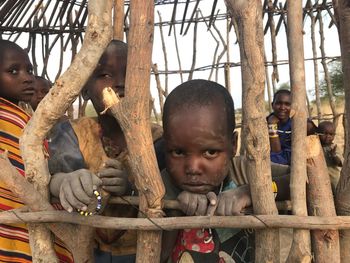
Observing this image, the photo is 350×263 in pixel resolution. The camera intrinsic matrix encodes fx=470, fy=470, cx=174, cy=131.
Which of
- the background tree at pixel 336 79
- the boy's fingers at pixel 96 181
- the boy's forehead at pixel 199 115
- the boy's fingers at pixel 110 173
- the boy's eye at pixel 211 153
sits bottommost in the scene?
the boy's fingers at pixel 96 181

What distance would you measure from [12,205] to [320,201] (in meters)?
1.00

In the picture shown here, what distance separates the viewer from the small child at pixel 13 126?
1531 millimetres

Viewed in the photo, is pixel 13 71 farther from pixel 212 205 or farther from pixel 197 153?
pixel 212 205

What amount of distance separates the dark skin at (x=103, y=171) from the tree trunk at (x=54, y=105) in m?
0.06

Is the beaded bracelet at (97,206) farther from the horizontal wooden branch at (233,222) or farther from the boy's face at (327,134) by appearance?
the boy's face at (327,134)

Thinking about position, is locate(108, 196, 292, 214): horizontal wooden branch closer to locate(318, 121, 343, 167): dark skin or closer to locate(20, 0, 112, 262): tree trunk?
locate(20, 0, 112, 262): tree trunk

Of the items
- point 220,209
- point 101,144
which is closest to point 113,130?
point 101,144

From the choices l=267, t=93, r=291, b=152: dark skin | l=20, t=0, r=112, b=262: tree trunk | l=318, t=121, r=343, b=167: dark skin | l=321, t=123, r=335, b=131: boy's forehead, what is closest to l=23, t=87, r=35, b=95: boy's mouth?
l=20, t=0, r=112, b=262: tree trunk

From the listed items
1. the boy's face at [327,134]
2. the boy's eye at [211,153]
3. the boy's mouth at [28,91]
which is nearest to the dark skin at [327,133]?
the boy's face at [327,134]

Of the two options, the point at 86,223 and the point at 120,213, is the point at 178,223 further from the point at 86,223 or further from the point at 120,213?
the point at 120,213

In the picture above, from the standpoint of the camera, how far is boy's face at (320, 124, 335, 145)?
430 cm

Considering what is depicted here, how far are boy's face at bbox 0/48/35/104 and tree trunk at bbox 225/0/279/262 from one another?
1.12 m

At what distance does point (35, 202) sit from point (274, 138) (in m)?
2.22

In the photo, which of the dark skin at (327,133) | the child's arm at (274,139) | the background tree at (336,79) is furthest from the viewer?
the background tree at (336,79)
